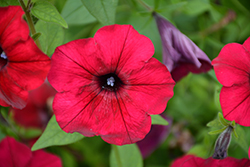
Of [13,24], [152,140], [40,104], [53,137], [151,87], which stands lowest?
[152,140]

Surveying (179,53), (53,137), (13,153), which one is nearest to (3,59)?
(53,137)

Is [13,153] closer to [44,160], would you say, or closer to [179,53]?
[44,160]

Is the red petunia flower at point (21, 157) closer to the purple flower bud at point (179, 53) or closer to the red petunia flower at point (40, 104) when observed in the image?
the red petunia flower at point (40, 104)

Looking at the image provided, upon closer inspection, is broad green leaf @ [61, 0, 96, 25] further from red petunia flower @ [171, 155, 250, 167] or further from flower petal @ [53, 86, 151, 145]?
red petunia flower @ [171, 155, 250, 167]

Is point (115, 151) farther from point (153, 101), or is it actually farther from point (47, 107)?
point (47, 107)

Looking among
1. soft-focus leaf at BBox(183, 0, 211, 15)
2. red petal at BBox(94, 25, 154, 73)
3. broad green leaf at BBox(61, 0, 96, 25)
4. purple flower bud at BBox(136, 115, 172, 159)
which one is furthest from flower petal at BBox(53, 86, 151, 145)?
soft-focus leaf at BBox(183, 0, 211, 15)

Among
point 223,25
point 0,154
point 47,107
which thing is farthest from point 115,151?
point 223,25

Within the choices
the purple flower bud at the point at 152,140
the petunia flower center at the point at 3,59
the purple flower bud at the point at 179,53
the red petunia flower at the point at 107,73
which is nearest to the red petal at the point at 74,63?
the red petunia flower at the point at 107,73
